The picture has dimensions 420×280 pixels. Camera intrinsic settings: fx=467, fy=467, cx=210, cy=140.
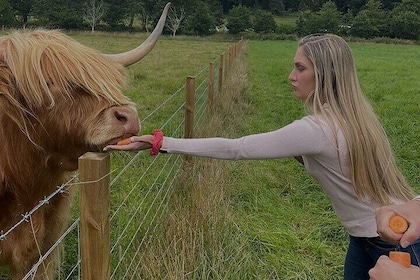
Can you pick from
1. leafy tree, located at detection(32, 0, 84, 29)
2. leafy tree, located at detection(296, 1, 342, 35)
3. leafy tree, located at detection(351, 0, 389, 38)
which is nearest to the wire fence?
leafy tree, located at detection(32, 0, 84, 29)

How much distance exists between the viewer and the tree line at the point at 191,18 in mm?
54125

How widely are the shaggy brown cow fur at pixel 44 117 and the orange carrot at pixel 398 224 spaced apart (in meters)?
1.05

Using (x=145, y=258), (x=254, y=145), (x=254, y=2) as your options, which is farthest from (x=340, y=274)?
(x=254, y=2)

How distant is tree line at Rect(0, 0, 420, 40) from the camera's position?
5412 cm

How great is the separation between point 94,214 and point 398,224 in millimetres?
990

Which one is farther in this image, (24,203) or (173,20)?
(173,20)

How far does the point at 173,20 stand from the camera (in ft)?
195

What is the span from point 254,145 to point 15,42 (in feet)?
4.06

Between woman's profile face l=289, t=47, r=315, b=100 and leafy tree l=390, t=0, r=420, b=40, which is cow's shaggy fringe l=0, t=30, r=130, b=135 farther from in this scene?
leafy tree l=390, t=0, r=420, b=40

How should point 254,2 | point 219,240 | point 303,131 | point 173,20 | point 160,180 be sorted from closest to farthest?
point 303,131
point 219,240
point 160,180
point 173,20
point 254,2

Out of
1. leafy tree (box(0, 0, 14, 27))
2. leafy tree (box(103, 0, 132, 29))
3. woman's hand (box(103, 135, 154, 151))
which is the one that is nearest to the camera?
woman's hand (box(103, 135, 154, 151))

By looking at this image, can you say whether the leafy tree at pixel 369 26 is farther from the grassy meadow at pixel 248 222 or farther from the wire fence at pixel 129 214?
A: the wire fence at pixel 129 214

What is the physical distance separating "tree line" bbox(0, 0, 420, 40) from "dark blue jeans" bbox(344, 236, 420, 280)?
51218mm

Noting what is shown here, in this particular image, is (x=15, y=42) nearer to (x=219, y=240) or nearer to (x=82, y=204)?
(x=82, y=204)
